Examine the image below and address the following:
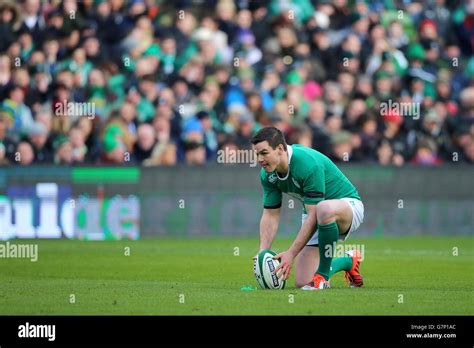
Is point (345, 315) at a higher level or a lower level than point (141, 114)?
lower

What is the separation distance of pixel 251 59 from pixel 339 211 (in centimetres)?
1132

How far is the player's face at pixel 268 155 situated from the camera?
12.4 m

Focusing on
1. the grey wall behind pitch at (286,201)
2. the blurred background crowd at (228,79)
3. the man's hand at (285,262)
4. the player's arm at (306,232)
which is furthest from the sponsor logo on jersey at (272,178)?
the blurred background crowd at (228,79)

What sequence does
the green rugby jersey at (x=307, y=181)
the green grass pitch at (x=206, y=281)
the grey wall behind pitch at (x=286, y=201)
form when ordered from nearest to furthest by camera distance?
the green grass pitch at (x=206, y=281)
the green rugby jersey at (x=307, y=181)
the grey wall behind pitch at (x=286, y=201)

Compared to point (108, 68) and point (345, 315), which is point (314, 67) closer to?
point (108, 68)

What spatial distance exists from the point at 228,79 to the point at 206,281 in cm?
921

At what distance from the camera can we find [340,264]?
540 inches

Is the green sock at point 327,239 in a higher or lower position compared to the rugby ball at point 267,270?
higher

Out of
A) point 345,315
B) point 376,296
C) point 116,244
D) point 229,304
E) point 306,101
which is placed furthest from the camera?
point 306,101

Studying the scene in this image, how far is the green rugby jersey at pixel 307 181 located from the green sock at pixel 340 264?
2.62 ft

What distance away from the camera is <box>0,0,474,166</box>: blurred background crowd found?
2195cm

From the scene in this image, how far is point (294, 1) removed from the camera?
24.9 meters

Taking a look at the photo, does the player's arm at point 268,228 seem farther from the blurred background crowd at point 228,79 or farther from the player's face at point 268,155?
the blurred background crowd at point 228,79

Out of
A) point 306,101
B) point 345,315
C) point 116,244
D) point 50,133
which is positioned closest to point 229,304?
point 345,315
